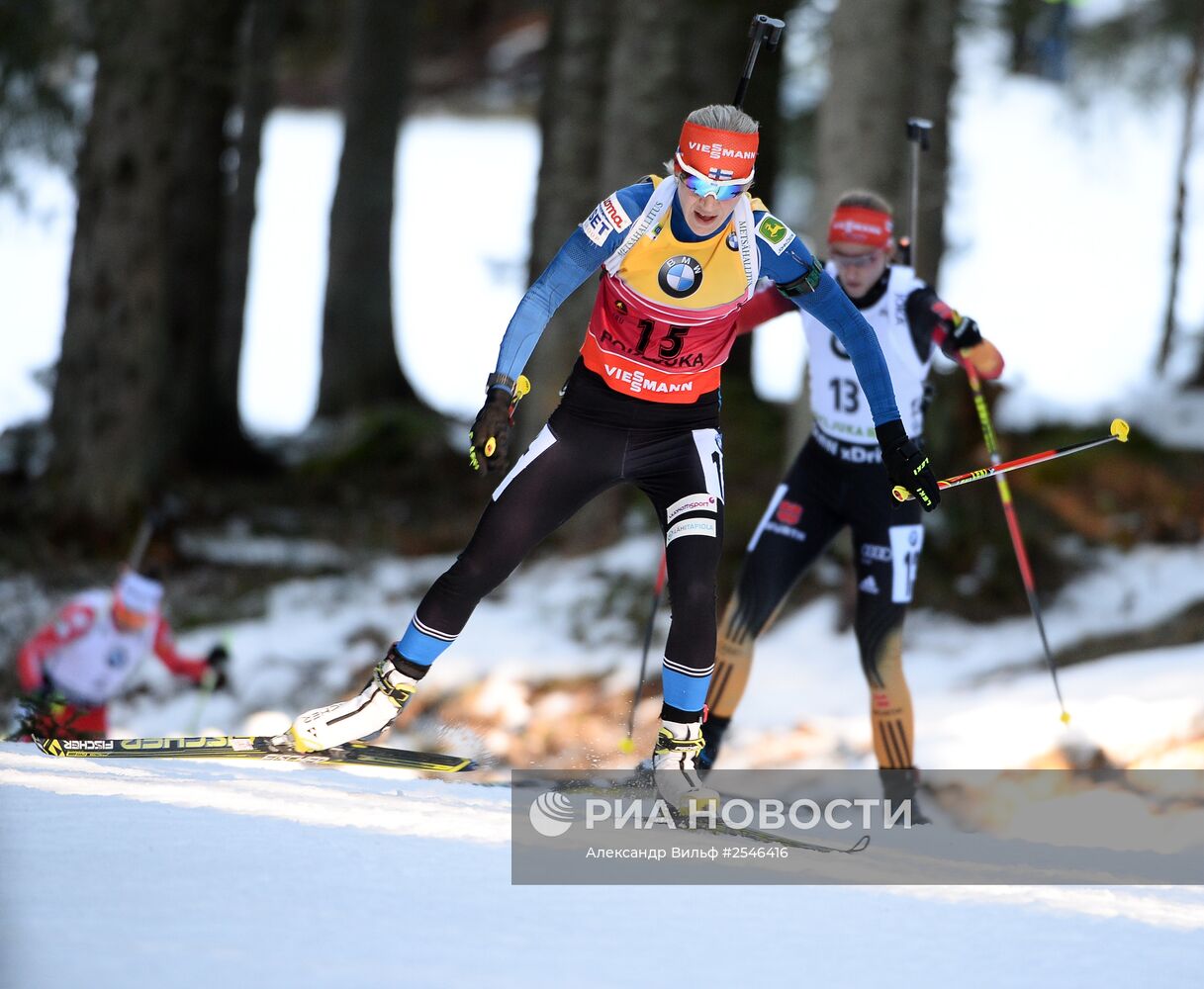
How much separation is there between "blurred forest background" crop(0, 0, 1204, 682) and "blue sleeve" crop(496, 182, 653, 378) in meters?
4.43

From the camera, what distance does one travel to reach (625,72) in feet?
34.6

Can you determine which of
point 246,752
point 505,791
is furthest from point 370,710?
point 505,791

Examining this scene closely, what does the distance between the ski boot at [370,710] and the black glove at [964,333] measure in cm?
250

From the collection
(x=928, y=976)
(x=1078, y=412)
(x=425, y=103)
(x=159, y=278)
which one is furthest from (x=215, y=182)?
(x=425, y=103)

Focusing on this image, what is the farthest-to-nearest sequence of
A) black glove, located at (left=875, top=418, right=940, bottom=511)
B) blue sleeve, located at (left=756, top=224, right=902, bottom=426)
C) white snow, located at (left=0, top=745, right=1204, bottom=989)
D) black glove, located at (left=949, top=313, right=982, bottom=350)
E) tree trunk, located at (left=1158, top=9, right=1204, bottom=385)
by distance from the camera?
tree trunk, located at (left=1158, top=9, right=1204, bottom=385) → black glove, located at (left=949, top=313, right=982, bottom=350) → blue sleeve, located at (left=756, top=224, right=902, bottom=426) → black glove, located at (left=875, top=418, right=940, bottom=511) → white snow, located at (left=0, top=745, right=1204, bottom=989)

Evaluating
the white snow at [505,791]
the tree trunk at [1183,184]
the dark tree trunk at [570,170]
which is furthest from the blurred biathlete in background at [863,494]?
the tree trunk at [1183,184]

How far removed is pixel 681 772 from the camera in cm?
462

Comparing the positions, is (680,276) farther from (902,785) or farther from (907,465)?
(902,785)

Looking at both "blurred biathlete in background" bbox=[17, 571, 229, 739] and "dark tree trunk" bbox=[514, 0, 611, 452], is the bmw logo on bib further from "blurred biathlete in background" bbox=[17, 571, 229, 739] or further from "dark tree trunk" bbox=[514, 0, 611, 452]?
"dark tree trunk" bbox=[514, 0, 611, 452]

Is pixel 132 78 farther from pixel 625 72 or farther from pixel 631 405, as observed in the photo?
pixel 631 405


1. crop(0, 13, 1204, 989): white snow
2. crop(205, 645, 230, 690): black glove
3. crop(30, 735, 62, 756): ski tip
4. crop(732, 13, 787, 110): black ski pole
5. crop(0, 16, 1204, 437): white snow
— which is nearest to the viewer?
crop(0, 13, 1204, 989): white snow

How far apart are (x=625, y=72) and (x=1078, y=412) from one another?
5.23m

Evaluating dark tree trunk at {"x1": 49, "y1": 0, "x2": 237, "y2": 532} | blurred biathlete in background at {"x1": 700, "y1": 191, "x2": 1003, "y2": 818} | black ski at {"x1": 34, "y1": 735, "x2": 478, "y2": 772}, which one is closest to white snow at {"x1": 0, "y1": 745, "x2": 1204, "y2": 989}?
black ski at {"x1": 34, "y1": 735, "x2": 478, "y2": 772}

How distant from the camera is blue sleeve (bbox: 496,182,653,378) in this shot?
434 cm
